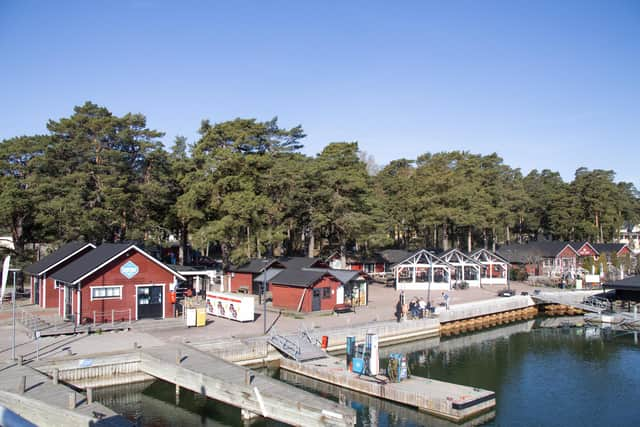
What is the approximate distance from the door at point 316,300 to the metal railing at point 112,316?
11264 mm

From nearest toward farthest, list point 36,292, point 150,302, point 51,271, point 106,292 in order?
1. point 106,292
2. point 150,302
3. point 51,271
4. point 36,292

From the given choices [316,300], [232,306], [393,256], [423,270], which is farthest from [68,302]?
[393,256]

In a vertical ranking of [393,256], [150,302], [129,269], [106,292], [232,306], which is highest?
[129,269]

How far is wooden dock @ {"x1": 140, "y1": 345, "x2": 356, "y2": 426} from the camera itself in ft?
55.0

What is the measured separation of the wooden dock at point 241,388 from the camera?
660 inches

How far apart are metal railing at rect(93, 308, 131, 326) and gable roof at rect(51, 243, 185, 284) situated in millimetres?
2156

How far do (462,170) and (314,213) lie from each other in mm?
35590

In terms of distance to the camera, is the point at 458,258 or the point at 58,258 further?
the point at 458,258

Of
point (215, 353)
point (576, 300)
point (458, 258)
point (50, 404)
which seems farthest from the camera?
point (458, 258)

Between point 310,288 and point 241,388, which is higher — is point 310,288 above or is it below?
above

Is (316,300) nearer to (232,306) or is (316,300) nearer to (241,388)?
(232,306)

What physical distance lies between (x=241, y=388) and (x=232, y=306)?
13.0 meters

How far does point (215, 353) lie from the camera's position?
24.2m

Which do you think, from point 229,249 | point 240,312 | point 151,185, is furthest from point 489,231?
point 240,312
